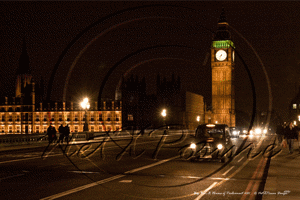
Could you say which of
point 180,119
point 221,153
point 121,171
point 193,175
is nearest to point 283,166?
point 221,153

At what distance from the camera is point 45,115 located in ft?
525

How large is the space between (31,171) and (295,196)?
388 inches

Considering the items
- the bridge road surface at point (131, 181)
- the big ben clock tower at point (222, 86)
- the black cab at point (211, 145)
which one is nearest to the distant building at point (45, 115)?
the big ben clock tower at point (222, 86)

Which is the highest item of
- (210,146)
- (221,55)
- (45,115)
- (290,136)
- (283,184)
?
(221,55)

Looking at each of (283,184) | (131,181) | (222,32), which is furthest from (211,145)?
(222,32)

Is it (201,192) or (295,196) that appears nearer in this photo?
(295,196)

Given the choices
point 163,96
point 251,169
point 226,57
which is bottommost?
point 251,169

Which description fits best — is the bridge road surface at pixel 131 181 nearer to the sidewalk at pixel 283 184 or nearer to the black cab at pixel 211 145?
the sidewalk at pixel 283 184

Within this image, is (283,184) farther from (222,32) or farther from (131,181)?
(222,32)

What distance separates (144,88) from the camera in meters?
157

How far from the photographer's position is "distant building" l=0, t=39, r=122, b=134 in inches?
5856

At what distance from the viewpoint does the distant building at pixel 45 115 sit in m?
149

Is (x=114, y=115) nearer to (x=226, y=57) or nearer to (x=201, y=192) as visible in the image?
(x=226, y=57)

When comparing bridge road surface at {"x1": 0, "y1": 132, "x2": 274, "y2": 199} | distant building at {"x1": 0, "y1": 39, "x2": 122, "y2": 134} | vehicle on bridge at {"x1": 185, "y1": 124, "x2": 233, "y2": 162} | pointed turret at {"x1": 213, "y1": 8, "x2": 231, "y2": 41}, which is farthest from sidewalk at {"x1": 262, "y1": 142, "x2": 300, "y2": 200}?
→ pointed turret at {"x1": 213, "y1": 8, "x2": 231, "y2": 41}
